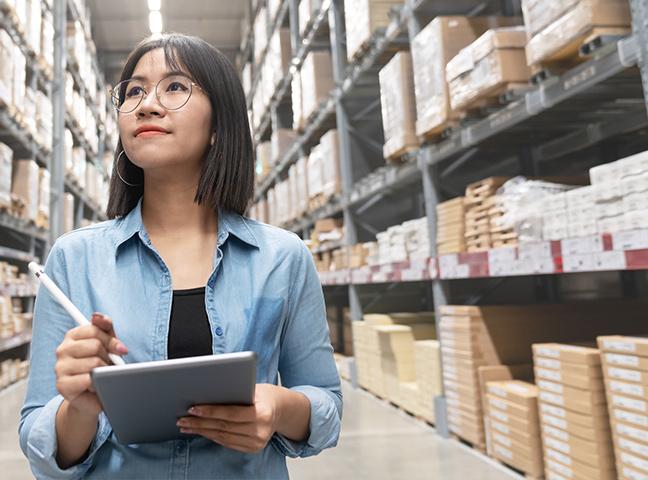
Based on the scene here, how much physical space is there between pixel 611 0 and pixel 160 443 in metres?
2.40

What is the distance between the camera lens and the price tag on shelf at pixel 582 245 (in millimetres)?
2317

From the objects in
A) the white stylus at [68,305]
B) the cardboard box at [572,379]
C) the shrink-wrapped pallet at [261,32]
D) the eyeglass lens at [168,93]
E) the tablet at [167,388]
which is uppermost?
the shrink-wrapped pallet at [261,32]

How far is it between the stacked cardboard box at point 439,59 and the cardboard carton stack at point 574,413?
167cm

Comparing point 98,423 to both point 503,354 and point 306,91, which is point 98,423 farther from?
point 306,91

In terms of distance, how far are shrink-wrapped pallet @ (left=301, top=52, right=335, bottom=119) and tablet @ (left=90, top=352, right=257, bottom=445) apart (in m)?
5.86

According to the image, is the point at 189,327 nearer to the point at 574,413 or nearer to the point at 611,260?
the point at 611,260

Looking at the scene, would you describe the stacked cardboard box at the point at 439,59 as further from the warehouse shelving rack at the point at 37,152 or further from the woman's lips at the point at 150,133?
the warehouse shelving rack at the point at 37,152

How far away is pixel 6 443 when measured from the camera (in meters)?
3.74

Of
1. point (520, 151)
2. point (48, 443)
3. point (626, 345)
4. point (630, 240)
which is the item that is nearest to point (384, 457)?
point (626, 345)

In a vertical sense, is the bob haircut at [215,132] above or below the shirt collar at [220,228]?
above

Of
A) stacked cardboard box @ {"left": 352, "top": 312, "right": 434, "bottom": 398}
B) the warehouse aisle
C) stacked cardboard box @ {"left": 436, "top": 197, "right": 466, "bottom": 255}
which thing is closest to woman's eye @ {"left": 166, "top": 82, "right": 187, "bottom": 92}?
the warehouse aisle

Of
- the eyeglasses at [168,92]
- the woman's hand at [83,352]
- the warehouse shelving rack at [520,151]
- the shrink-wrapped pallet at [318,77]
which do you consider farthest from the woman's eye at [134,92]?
the shrink-wrapped pallet at [318,77]

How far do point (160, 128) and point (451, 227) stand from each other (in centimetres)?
273

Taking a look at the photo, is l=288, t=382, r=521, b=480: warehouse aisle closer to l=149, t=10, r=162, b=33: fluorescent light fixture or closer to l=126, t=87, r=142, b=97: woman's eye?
l=126, t=87, r=142, b=97: woman's eye
